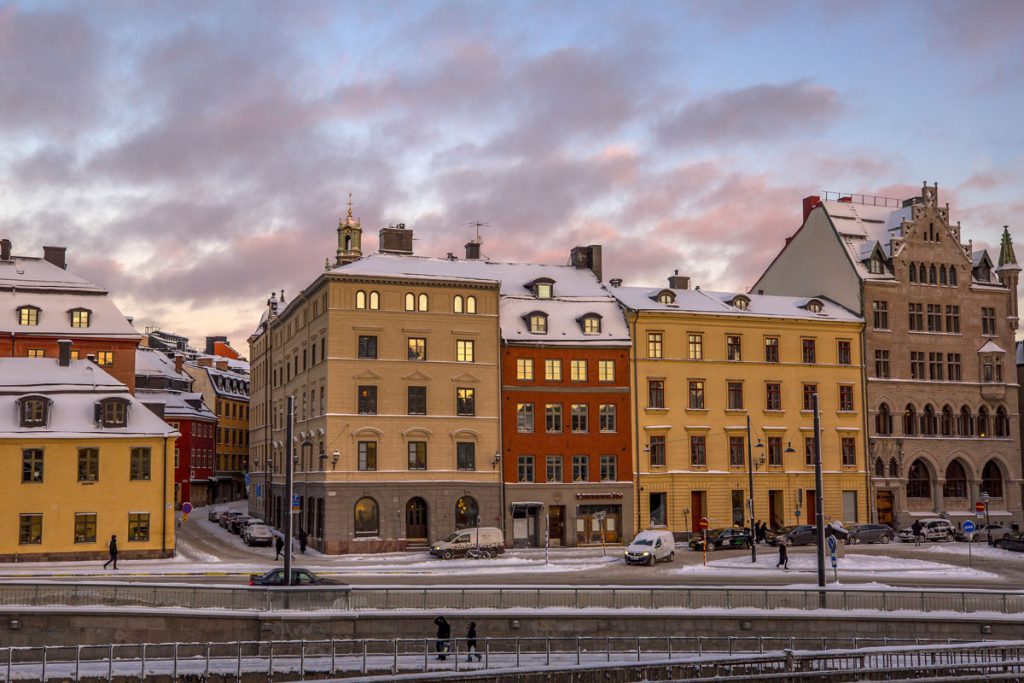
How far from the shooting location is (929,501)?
79.9 meters

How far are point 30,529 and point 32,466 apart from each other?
10.8 ft

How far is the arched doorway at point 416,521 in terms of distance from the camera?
6669 centimetres

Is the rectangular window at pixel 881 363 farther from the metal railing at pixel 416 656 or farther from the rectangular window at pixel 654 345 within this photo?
the metal railing at pixel 416 656

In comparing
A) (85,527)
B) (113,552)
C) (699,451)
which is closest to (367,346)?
(85,527)

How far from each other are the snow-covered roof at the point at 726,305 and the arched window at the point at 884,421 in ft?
21.6

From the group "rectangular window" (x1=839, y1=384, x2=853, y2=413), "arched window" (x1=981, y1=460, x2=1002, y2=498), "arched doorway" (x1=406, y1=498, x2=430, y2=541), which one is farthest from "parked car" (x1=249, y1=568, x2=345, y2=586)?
"arched window" (x1=981, y1=460, x2=1002, y2=498)

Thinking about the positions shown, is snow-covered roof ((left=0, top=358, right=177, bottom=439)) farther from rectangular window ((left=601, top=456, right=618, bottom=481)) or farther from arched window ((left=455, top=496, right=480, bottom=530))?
rectangular window ((left=601, top=456, right=618, bottom=481))

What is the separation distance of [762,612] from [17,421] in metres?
42.0

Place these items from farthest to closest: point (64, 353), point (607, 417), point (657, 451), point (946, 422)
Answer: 1. point (946, 422)
2. point (657, 451)
3. point (607, 417)
4. point (64, 353)

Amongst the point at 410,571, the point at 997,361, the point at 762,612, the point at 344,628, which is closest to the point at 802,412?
the point at 997,361

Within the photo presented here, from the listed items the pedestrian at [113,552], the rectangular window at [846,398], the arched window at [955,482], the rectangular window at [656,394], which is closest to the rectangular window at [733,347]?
the rectangular window at [656,394]

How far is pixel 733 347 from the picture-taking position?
76000 millimetres

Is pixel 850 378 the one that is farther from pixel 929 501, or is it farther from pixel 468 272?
pixel 468 272

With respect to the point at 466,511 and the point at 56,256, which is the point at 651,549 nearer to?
the point at 466,511
